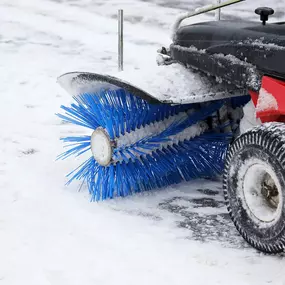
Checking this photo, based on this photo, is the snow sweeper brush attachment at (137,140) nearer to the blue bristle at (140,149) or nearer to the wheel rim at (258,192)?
the blue bristle at (140,149)

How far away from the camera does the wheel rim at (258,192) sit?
97.0 inches

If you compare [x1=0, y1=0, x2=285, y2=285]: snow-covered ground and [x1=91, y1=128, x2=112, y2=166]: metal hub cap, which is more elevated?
[x1=91, y1=128, x2=112, y2=166]: metal hub cap

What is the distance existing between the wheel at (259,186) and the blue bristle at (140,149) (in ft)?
1.89

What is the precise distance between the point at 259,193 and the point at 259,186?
29 millimetres

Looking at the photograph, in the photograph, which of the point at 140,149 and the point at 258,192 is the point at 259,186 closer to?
the point at 258,192

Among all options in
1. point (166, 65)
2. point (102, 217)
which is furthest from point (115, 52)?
point (102, 217)

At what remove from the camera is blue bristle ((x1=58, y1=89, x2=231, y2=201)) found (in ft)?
9.92

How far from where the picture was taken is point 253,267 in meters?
2.38

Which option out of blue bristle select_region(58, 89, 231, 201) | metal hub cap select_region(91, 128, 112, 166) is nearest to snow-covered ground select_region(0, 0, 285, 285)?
blue bristle select_region(58, 89, 231, 201)

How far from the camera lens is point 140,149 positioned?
10.1ft

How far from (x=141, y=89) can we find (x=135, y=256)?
0.73m

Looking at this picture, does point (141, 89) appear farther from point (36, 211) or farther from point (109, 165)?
point (36, 211)

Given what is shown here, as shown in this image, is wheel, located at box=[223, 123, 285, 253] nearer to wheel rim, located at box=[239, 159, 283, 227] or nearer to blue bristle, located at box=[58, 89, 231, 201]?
wheel rim, located at box=[239, 159, 283, 227]

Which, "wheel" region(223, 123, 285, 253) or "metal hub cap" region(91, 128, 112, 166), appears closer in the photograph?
"wheel" region(223, 123, 285, 253)
